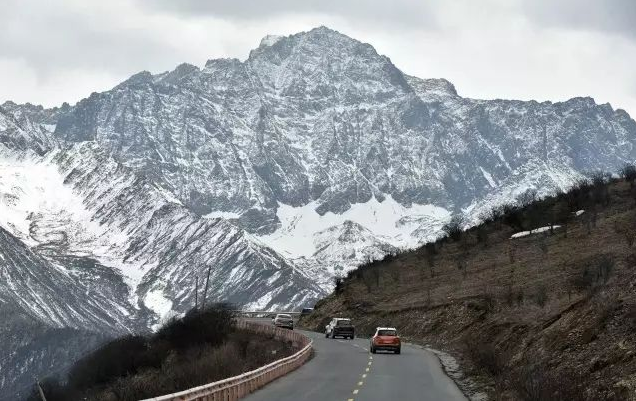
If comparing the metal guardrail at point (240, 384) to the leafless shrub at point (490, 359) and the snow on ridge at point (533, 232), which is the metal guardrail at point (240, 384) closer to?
the leafless shrub at point (490, 359)

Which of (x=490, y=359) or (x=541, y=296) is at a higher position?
(x=541, y=296)

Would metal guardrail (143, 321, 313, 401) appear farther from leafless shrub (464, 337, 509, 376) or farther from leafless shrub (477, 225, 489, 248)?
leafless shrub (477, 225, 489, 248)

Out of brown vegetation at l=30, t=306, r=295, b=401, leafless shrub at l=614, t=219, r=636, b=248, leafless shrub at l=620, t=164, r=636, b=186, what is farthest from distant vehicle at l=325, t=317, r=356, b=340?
leafless shrub at l=620, t=164, r=636, b=186

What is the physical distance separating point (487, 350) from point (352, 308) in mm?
53885

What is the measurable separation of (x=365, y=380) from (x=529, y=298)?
21608 mm

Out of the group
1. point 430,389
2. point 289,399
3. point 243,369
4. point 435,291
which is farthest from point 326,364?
point 435,291

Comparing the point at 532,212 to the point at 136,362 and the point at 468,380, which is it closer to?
the point at 136,362

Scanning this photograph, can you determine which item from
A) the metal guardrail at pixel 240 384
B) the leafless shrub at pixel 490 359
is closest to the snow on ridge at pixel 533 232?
the metal guardrail at pixel 240 384

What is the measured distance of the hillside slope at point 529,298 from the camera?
2588 cm

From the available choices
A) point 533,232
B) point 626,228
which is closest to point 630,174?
point 533,232

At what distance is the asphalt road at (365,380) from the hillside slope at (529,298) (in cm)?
185

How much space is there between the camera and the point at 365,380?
119 feet

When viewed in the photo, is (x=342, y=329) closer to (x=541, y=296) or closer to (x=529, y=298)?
(x=529, y=298)

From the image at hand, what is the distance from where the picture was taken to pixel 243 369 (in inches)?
1585
